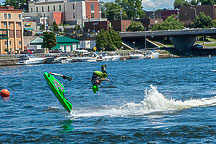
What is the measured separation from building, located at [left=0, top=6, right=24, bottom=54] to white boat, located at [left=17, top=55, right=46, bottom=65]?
53.6 feet

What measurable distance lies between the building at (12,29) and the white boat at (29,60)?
16.3 m

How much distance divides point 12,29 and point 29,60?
2501 centimetres

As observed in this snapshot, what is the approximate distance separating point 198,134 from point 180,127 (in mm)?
1658

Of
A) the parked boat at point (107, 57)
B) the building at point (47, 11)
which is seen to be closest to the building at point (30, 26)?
the building at point (47, 11)

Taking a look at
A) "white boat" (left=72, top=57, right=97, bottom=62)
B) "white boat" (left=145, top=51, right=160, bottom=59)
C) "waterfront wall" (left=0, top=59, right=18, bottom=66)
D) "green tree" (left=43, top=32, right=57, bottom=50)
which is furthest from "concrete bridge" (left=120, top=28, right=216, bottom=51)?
"waterfront wall" (left=0, top=59, right=18, bottom=66)

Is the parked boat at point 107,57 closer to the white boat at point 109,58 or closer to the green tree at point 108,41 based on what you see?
the white boat at point 109,58

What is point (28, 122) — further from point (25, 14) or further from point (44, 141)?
point (25, 14)

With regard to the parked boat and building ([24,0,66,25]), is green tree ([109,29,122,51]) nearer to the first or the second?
the parked boat

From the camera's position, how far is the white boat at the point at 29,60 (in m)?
104

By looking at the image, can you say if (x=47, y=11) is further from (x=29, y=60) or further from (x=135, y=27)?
(x=29, y=60)

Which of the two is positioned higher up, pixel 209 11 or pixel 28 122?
pixel 209 11

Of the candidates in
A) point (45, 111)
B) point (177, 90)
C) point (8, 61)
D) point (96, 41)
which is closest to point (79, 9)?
point (96, 41)

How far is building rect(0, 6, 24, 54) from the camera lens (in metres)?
125

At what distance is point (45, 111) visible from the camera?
3281 centimetres
